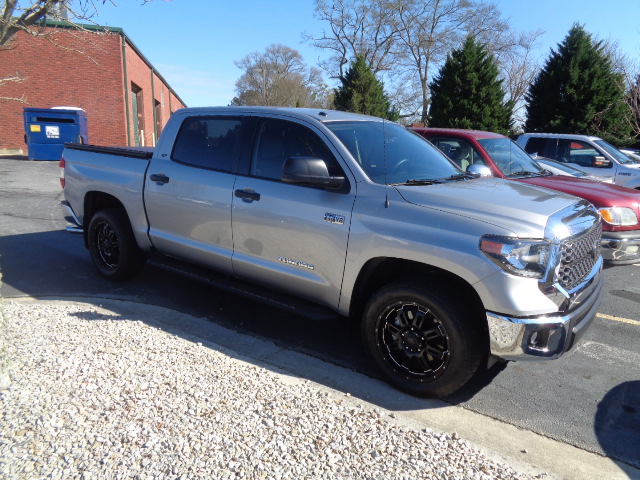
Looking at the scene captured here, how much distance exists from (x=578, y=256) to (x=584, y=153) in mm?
8696

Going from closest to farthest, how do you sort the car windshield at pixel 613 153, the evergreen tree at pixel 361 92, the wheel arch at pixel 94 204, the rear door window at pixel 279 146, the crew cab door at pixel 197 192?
the rear door window at pixel 279 146 < the crew cab door at pixel 197 192 < the wheel arch at pixel 94 204 < the car windshield at pixel 613 153 < the evergreen tree at pixel 361 92

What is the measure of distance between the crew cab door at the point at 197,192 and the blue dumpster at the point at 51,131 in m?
16.6

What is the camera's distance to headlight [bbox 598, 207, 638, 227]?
6.09 m

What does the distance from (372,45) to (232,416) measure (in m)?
45.4

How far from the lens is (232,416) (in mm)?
3098

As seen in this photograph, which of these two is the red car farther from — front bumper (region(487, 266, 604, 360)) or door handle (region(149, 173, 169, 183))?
door handle (region(149, 173, 169, 183))

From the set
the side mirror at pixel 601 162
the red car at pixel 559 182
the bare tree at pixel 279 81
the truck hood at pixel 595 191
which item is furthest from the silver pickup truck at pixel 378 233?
the bare tree at pixel 279 81

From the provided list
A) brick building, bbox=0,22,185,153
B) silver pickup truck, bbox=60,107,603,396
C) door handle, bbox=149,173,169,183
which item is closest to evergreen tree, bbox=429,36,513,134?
brick building, bbox=0,22,185,153

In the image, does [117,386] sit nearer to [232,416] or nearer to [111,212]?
[232,416]

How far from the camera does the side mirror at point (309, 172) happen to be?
3826 millimetres

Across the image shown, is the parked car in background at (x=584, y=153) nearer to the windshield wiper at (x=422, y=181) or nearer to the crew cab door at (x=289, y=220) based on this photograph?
the windshield wiper at (x=422, y=181)

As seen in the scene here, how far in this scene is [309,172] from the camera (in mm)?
3828

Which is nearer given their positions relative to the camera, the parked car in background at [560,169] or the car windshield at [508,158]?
the car windshield at [508,158]

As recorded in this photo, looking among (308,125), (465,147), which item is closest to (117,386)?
(308,125)
